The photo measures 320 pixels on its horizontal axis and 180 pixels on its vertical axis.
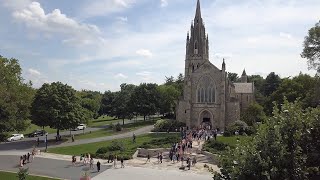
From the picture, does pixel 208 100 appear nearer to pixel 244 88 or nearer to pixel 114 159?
pixel 244 88

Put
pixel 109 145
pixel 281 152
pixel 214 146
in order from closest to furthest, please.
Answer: pixel 281 152 → pixel 214 146 → pixel 109 145

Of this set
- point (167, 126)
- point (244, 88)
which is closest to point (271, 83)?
point (244, 88)

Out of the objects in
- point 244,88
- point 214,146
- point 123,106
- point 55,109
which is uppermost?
point 244,88

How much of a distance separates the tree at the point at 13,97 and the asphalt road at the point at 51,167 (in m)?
6.18

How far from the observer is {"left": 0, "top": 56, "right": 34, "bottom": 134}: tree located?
41.4 meters

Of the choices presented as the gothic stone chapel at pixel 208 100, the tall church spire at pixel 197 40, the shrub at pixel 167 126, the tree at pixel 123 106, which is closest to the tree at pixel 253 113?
the gothic stone chapel at pixel 208 100

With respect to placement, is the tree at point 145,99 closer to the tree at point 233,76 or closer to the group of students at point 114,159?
the group of students at point 114,159

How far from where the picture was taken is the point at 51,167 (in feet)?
107

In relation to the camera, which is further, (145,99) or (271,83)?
(271,83)

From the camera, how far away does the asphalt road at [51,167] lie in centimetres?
2978

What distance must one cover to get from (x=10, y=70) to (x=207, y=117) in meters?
33.7

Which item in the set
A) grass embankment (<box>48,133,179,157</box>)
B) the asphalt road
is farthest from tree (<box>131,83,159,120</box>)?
the asphalt road

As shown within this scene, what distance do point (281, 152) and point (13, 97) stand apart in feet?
140

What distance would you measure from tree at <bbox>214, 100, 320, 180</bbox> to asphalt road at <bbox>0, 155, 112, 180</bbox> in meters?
20.4
